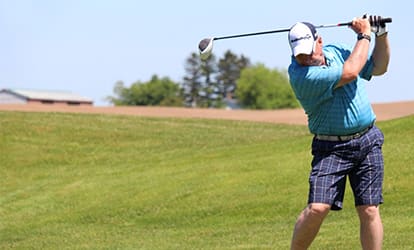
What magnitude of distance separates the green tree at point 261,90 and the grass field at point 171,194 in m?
98.4

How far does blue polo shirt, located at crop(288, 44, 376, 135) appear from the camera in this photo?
671cm

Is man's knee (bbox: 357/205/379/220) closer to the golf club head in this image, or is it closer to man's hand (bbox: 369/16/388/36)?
man's hand (bbox: 369/16/388/36)

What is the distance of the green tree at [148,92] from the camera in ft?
434

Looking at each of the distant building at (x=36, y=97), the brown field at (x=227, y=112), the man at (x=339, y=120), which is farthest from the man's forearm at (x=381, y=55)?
the distant building at (x=36, y=97)

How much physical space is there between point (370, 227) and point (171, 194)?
9.90 meters

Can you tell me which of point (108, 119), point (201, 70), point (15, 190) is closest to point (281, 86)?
point (201, 70)

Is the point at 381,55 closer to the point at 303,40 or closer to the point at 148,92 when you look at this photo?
the point at 303,40

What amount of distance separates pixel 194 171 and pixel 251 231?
5879 mm

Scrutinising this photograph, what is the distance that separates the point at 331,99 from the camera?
6828mm

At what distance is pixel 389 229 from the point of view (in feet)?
35.8

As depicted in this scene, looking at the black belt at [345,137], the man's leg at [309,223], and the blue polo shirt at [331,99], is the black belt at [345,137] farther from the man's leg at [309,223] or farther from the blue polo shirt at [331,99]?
Answer: the man's leg at [309,223]

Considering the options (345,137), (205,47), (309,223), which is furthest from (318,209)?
(205,47)

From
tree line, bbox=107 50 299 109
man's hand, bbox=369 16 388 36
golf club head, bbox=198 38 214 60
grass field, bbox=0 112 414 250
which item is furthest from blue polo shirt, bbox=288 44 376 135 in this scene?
tree line, bbox=107 50 299 109

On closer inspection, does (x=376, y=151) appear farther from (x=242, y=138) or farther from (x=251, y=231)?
(x=242, y=138)
